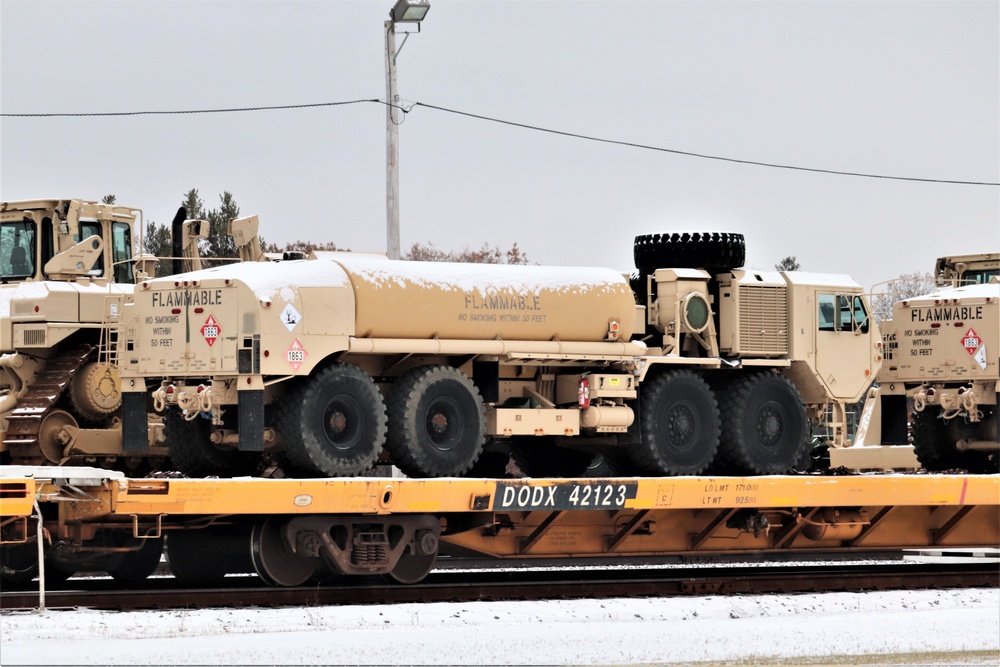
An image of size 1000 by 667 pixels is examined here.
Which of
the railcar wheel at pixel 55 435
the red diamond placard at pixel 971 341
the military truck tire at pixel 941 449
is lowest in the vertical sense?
the military truck tire at pixel 941 449

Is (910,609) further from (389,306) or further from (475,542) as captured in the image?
(389,306)

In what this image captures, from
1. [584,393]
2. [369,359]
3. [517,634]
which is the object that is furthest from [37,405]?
[517,634]

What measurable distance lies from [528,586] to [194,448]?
3.85 m

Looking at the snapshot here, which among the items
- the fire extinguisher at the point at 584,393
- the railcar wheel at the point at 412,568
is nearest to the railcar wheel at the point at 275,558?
the railcar wheel at the point at 412,568

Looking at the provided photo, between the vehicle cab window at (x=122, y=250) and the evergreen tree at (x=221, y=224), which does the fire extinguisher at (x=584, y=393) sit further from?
the evergreen tree at (x=221, y=224)

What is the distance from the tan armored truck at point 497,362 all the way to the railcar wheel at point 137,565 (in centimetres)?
98

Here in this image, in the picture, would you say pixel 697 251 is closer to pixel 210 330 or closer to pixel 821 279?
pixel 821 279

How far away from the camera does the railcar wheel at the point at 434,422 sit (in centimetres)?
1702

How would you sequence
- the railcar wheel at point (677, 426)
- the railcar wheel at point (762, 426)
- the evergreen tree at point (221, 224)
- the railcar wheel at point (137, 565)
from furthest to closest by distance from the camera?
the evergreen tree at point (221, 224) < the railcar wheel at point (762, 426) < the railcar wheel at point (677, 426) < the railcar wheel at point (137, 565)

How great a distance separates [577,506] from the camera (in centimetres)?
1680

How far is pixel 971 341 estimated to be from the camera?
878 inches

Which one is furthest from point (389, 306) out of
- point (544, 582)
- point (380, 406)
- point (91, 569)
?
point (91, 569)

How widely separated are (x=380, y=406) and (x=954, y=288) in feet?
34.6

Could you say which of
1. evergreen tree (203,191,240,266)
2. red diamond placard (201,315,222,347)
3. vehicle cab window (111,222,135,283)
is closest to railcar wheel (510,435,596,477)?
red diamond placard (201,315,222,347)
